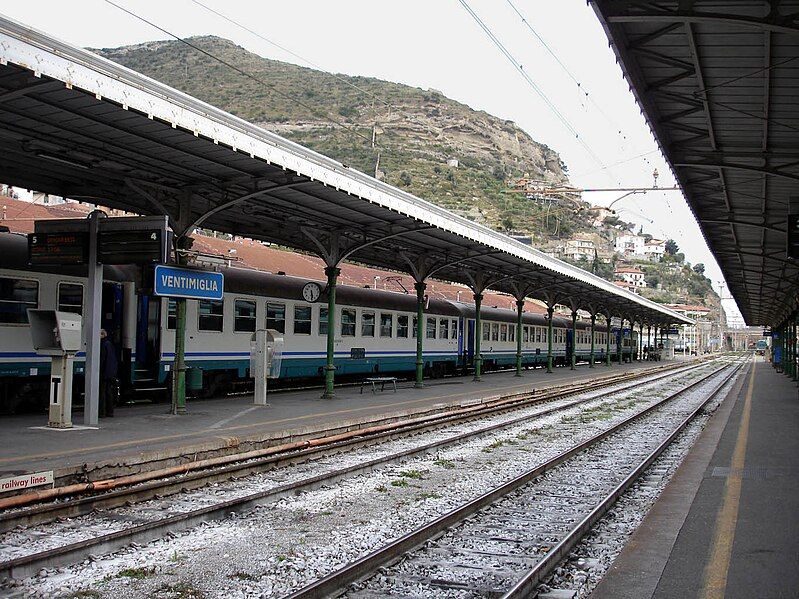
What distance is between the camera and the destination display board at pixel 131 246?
12570 millimetres

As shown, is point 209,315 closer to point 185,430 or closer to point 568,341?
point 185,430

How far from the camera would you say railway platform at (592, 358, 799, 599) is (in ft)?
19.1

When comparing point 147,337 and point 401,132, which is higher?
point 401,132

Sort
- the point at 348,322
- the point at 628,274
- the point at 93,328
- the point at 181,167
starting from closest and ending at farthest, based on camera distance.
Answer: the point at 93,328 < the point at 181,167 < the point at 348,322 < the point at 628,274

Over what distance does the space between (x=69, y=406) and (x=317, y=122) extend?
11643 cm

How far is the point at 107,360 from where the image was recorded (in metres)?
14.1

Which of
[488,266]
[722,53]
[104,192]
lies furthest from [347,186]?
[488,266]

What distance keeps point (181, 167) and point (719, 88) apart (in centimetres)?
846

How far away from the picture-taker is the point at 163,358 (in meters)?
17.4

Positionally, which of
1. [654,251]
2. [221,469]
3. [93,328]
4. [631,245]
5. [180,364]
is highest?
[631,245]

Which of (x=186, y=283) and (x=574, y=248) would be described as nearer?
(x=186, y=283)

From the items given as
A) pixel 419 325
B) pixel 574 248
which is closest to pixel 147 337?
pixel 419 325

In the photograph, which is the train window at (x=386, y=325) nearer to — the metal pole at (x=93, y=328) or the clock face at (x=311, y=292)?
the clock face at (x=311, y=292)

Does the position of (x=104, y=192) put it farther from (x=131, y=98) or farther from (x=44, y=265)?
(x=131, y=98)
